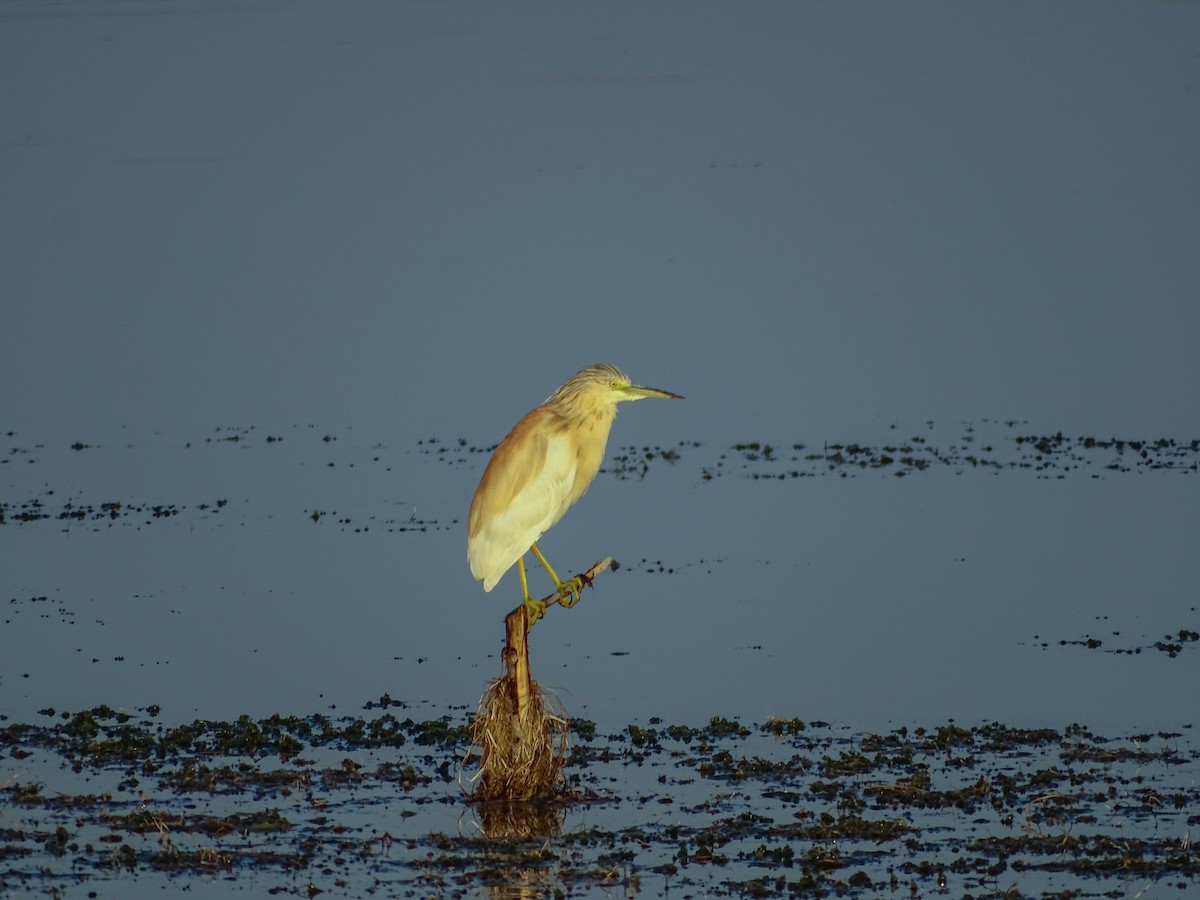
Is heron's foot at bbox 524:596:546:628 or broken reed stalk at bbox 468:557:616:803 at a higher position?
heron's foot at bbox 524:596:546:628

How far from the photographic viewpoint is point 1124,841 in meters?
8.76

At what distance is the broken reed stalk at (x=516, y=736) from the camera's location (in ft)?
32.6

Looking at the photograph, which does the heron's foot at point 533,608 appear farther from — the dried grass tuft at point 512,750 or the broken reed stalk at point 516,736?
the dried grass tuft at point 512,750

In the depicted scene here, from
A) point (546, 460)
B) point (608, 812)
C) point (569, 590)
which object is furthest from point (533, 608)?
point (608, 812)

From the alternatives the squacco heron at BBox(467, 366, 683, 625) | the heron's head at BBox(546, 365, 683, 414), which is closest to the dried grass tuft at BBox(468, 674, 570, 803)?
the squacco heron at BBox(467, 366, 683, 625)

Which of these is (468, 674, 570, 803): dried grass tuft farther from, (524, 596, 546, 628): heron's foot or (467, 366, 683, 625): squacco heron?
(467, 366, 683, 625): squacco heron

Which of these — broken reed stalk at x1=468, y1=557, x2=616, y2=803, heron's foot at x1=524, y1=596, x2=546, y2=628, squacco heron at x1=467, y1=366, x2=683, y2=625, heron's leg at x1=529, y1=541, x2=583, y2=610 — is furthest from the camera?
squacco heron at x1=467, y1=366, x2=683, y2=625

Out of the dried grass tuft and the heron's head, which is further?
the heron's head

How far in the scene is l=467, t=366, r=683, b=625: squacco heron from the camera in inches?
413

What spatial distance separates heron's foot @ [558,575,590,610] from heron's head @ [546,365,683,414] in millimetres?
1014

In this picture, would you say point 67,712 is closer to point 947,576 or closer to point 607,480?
point 947,576

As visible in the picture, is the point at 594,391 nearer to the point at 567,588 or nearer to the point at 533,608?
the point at 567,588

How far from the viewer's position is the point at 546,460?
10.5 meters

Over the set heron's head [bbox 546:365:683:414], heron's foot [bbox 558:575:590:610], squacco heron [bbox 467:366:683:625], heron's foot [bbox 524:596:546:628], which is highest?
heron's head [bbox 546:365:683:414]
